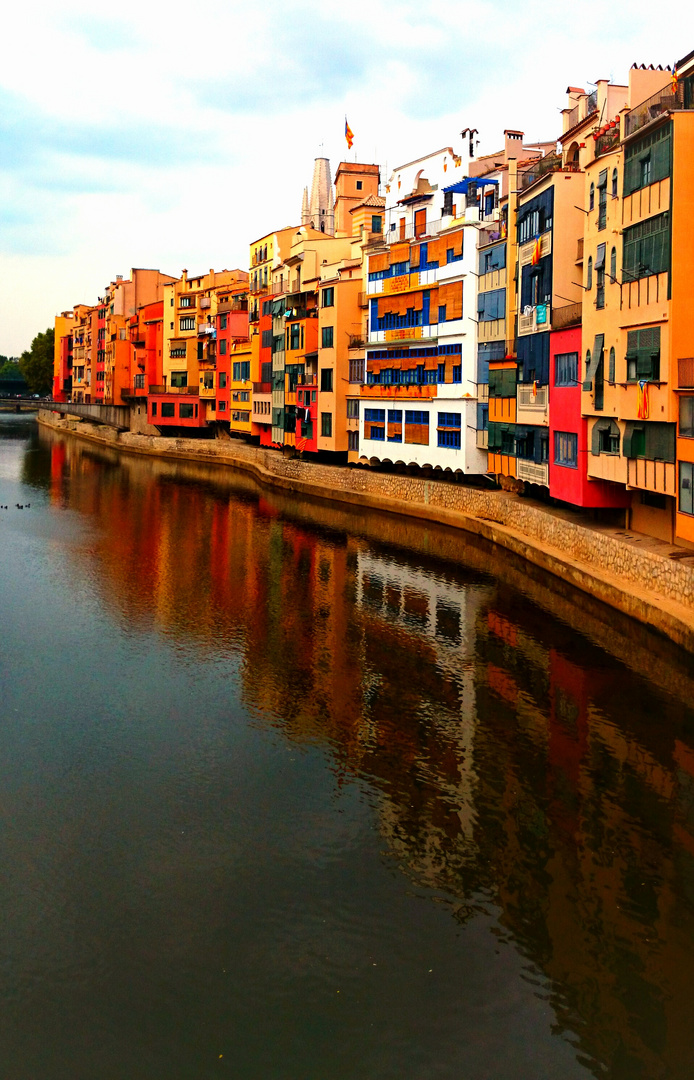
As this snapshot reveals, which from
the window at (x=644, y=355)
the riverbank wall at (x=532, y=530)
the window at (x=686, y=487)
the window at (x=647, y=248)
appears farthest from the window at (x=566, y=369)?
the window at (x=686, y=487)

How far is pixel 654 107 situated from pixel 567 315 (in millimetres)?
9099

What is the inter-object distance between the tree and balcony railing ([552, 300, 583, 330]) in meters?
151

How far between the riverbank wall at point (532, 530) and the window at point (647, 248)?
771 cm

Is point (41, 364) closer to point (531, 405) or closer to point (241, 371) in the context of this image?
point (241, 371)

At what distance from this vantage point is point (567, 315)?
122 ft

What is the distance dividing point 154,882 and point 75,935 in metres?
1.56

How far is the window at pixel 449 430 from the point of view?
163 ft

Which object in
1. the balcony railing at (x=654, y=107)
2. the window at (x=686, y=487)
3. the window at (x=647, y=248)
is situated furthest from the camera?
the window at (x=647, y=248)

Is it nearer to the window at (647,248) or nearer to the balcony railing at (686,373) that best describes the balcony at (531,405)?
the window at (647,248)

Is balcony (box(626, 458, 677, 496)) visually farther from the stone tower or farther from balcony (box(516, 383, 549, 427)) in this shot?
the stone tower

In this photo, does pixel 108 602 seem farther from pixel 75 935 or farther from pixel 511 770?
pixel 75 935

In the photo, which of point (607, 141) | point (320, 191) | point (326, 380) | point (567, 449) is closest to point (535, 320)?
point (567, 449)

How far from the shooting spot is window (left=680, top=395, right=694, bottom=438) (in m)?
27.4

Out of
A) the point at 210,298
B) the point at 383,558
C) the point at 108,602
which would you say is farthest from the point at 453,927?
the point at 210,298
